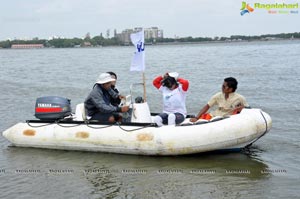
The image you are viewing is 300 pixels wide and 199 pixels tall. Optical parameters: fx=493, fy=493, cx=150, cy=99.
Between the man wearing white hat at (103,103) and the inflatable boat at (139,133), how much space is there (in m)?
0.21

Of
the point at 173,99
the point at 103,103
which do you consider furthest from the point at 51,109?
the point at 173,99

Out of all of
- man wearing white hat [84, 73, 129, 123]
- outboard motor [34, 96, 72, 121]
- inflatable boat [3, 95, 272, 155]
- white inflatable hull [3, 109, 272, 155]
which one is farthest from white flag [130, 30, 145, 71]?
outboard motor [34, 96, 72, 121]

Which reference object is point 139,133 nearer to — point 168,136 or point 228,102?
point 168,136

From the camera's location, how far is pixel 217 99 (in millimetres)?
8945

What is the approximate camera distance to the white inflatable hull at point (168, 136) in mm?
8266

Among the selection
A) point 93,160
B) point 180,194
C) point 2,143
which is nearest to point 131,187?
point 180,194

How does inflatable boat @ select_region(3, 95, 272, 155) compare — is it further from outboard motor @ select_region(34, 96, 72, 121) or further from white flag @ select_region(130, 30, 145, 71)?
white flag @ select_region(130, 30, 145, 71)

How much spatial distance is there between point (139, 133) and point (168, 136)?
54 cm

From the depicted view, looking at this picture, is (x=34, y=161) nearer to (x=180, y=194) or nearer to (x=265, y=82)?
(x=180, y=194)

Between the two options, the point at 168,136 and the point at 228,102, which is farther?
the point at 228,102

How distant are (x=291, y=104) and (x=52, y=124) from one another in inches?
311

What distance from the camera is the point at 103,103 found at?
8.98m

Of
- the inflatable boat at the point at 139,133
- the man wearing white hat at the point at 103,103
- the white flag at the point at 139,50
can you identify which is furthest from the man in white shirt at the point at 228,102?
the white flag at the point at 139,50

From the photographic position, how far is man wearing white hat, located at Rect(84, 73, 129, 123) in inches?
354
